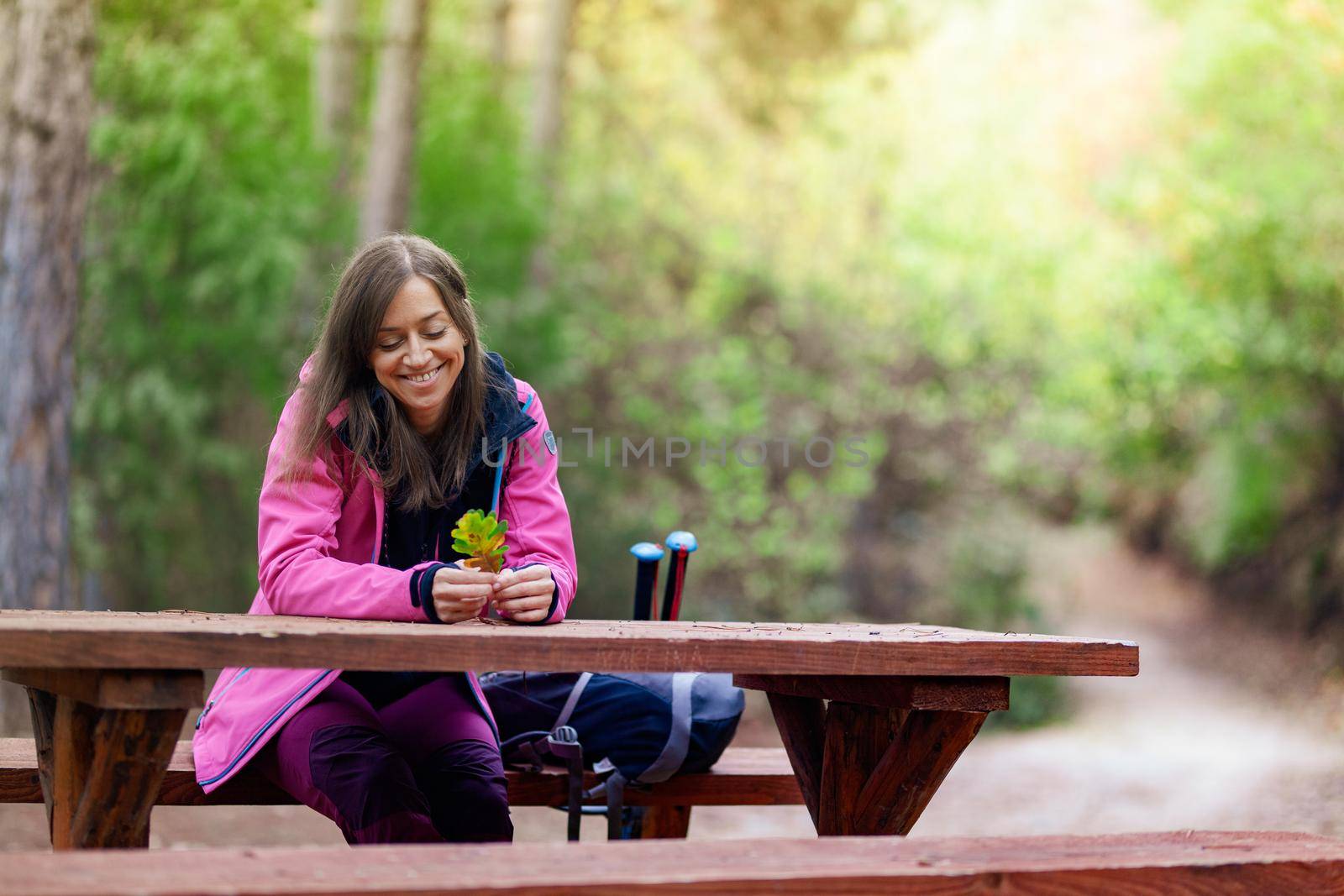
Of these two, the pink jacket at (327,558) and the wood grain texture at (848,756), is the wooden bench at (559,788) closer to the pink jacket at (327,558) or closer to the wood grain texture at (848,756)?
the pink jacket at (327,558)

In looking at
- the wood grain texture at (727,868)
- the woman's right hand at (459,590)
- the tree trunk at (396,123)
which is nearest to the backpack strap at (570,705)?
the woman's right hand at (459,590)

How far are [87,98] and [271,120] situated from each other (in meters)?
3.82

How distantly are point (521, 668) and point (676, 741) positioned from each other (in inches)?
43.4

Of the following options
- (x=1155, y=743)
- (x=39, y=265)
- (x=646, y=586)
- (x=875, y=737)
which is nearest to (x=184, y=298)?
(x=39, y=265)

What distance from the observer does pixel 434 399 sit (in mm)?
3125

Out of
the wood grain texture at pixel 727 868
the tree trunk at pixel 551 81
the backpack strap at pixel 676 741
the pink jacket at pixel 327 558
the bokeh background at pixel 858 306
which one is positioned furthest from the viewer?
the tree trunk at pixel 551 81

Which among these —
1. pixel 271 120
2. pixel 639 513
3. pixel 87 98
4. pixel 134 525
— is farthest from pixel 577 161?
pixel 87 98

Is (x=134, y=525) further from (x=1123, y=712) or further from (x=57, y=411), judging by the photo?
(x=1123, y=712)

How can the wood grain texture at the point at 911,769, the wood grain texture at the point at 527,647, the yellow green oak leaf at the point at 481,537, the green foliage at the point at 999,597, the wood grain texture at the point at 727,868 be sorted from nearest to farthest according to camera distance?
the wood grain texture at the point at 727,868
the wood grain texture at the point at 527,647
the yellow green oak leaf at the point at 481,537
the wood grain texture at the point at 911,769
the green foliage at the point at 999,597

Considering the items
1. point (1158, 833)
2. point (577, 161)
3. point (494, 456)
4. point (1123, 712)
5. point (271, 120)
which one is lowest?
point (1123, 712)

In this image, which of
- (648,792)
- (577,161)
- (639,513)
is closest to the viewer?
(648,792)

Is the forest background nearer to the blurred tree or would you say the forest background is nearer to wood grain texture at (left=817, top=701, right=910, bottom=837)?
the blurred tree

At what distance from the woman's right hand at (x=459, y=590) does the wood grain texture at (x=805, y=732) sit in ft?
2.82

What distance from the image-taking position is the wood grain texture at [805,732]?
3.24 metres
